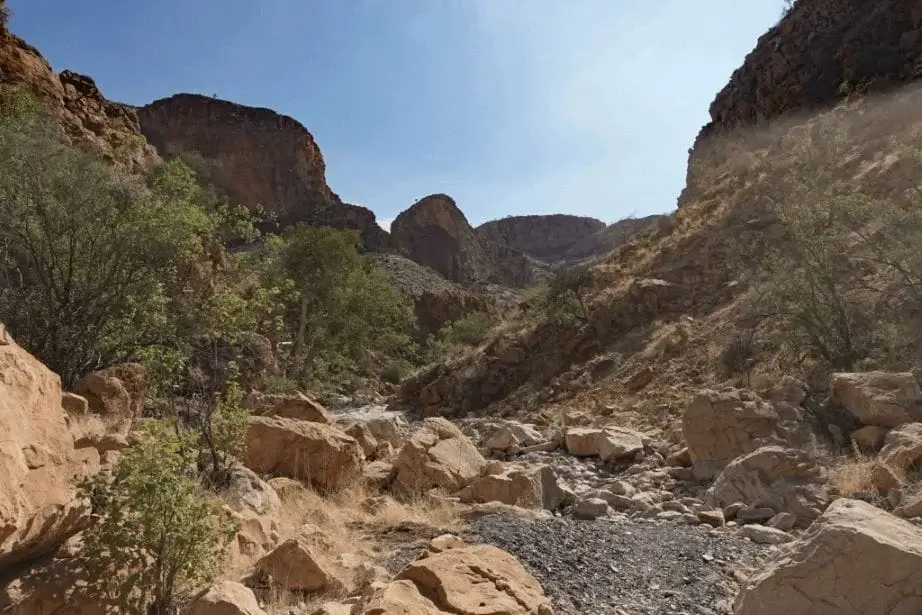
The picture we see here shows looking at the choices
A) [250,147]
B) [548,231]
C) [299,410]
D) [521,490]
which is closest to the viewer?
[521,490]

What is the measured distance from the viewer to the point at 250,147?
6544 centimetres

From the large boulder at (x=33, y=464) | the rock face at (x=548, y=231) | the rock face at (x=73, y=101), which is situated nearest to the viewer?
the large boulder at (x=33, y=464)

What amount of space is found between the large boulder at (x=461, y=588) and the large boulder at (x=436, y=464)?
337cm

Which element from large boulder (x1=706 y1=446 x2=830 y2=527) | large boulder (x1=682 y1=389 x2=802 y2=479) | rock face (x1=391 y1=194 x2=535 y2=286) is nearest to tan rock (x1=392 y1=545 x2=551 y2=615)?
large boulder (x1=706 y1=446 x2=830 y2=527)

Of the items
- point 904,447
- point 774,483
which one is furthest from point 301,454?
point 904,447

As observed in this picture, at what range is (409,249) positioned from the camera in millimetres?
65812

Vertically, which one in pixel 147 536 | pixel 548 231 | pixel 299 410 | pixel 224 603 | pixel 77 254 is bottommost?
pixel 224 603

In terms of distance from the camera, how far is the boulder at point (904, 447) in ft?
18.5

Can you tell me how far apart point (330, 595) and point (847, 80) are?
30928 mm

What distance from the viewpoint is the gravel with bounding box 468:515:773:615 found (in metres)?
3.94

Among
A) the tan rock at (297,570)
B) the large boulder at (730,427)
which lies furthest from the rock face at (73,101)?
the tan rock at (297,570)

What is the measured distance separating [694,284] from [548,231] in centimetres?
10221

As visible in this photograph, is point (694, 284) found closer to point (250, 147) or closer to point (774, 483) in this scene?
point (774, 483)

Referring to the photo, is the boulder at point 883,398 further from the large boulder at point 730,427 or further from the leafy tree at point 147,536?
the leafy tree at point 147,536
